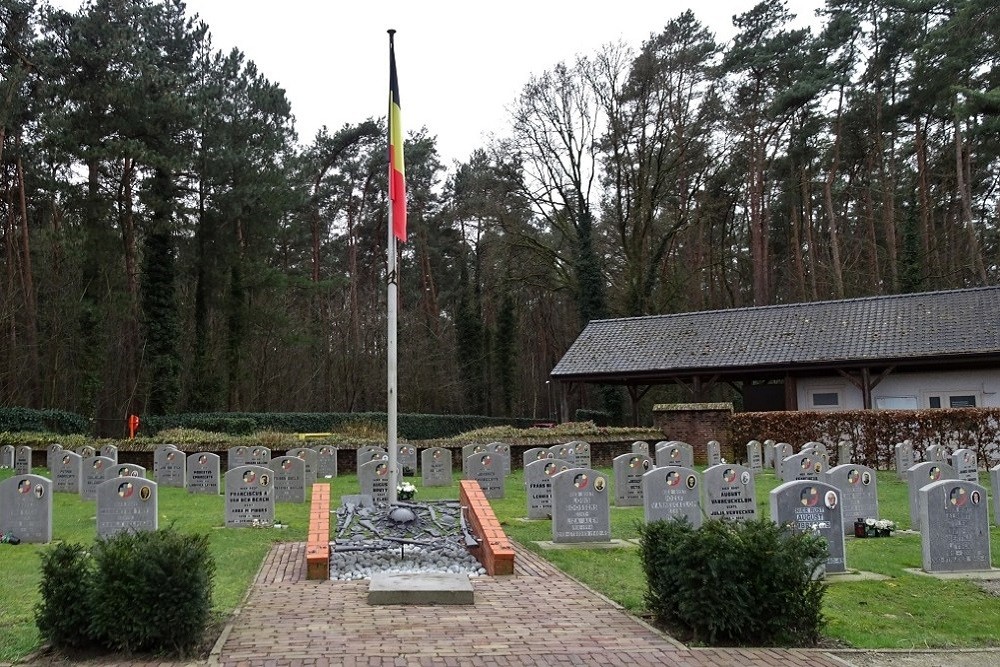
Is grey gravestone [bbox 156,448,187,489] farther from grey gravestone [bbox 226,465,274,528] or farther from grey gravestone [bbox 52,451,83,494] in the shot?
grey gravestone [bbox 226,465,274,528]

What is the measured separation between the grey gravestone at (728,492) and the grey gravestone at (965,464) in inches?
287

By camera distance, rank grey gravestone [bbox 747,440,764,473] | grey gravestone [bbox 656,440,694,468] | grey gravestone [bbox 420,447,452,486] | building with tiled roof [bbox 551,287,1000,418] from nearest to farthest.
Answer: grey gravestone [bbox 656,440,694,468] < grey gravestone [bbox 420,447,452,486] < grey gravestone [bbox 747,440,764,473] < building with tiled roof [bbox 551,287,1000,418]

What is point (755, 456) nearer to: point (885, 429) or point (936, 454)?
point (885, 429)

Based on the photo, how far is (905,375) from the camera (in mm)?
26297

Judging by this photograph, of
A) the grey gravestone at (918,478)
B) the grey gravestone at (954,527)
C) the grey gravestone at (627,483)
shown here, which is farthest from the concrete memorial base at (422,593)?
the grey gravestone at (627,483)

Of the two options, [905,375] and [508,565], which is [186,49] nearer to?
[905,375]

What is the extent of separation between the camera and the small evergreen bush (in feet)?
21.3

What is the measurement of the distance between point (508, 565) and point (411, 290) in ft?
137

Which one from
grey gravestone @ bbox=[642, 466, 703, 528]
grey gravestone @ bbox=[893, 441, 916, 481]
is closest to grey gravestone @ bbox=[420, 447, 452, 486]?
grey gravestone @ bbox=[642, 466, 703, 528]

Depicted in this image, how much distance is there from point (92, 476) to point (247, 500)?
5.19 meters

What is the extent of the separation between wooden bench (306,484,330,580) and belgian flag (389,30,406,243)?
3475mm

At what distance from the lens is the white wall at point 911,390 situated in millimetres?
25016

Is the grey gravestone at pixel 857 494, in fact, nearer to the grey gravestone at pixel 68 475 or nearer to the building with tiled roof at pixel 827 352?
the grey gravestone at pixel 68 475

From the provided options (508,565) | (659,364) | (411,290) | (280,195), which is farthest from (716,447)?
(411,290)
